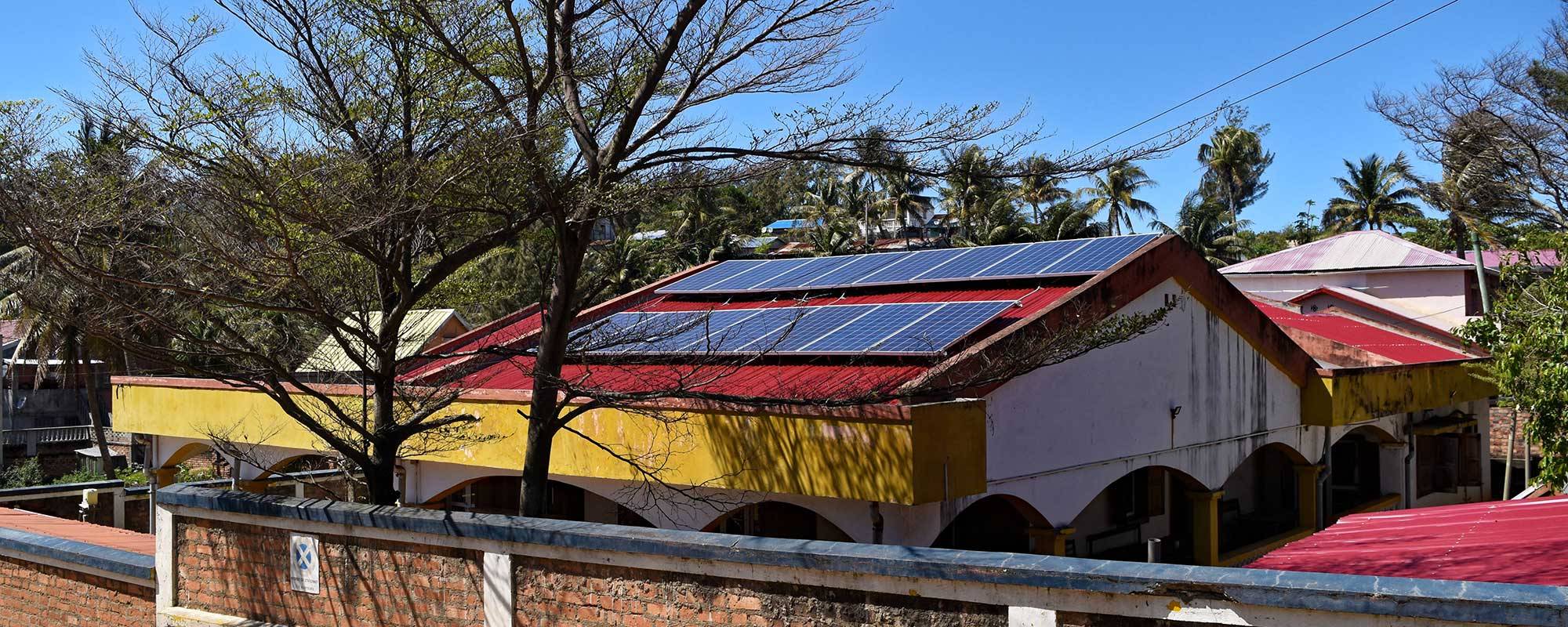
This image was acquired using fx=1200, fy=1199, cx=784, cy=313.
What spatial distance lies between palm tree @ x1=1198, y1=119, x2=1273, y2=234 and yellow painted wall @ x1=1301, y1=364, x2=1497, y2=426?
4803 centimetres

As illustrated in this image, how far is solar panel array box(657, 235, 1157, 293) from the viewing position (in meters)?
14.9

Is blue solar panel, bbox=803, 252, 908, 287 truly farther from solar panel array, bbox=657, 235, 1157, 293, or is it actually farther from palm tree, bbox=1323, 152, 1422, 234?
palm tree, bbox=1323, 152, 1422, 234

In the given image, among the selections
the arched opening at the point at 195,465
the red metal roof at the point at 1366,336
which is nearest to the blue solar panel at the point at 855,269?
the red metal roof at the point at 1366,336

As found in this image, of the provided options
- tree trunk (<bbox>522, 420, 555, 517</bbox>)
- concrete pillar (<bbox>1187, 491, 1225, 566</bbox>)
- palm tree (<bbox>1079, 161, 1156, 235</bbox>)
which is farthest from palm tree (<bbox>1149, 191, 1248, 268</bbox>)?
tree trunk (<bbox>522, 420, 555, 517</bbox>)

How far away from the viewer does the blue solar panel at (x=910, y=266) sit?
624 inches

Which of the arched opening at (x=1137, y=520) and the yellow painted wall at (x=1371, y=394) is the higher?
the yellow painted wall at (x=1371, y=394)

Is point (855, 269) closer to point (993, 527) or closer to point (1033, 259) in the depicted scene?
point (1033, 259)

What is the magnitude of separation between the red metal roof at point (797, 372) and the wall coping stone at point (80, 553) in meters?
3.97

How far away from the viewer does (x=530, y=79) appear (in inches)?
425

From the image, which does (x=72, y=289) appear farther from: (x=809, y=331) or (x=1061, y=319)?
(x=1061, y=319)

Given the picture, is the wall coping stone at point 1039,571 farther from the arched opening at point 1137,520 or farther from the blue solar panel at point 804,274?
the arched opening at point 1137,520

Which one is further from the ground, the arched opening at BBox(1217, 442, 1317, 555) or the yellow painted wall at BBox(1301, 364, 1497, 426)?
the yellow painted wall at BBox(1301, 364, 1497, 426)

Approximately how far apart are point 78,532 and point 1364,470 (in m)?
21.8

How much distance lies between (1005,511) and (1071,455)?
3.52 metres
